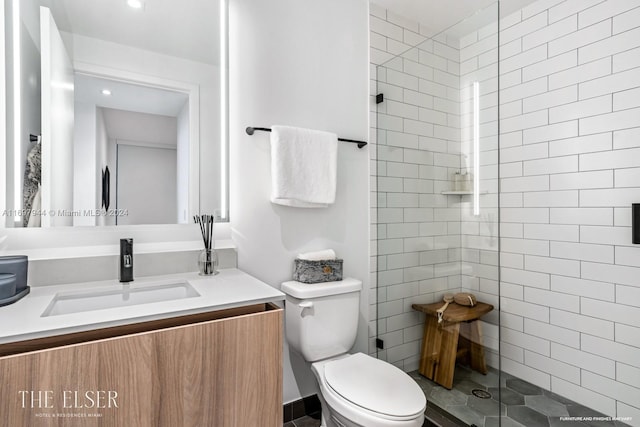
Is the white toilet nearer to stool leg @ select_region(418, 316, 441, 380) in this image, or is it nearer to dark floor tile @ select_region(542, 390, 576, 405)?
stool leg @ select_region(418, 316, 441, 380)

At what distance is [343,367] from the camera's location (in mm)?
1481

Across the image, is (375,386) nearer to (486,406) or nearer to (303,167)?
(486,406)

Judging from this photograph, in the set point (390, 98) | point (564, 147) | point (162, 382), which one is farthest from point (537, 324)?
point (162, 382)

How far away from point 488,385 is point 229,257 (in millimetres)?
1352

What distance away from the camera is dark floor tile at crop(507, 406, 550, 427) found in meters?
1.73

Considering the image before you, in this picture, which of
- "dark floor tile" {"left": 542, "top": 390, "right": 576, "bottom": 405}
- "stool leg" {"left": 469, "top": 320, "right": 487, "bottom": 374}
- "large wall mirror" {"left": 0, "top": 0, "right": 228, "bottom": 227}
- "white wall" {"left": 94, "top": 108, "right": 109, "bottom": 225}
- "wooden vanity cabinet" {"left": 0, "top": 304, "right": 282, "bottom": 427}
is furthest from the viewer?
"dark floor tile" {"left": 542, "top": 390, "right": 576, "bottom": 405}

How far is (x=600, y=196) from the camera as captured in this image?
181 cm

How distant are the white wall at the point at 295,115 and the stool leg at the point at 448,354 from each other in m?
0.45

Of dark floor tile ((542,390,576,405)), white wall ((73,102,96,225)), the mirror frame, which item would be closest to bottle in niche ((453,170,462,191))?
the mirror frame

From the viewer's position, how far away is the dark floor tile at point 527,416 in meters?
1.73

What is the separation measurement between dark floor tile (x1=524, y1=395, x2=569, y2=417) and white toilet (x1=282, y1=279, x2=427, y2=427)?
38.8 inches

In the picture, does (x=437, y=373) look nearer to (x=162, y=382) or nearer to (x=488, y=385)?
(x=488, y=385)

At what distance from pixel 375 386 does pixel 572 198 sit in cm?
154

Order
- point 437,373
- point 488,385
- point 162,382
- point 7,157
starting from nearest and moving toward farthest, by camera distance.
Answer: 1. point 162,382
2. point 7,157
3. point 488,385
4. point 437,373
